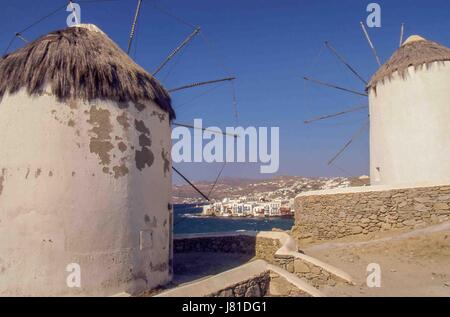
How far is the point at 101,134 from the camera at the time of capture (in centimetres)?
615

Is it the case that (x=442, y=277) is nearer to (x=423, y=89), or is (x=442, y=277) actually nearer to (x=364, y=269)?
(x=364, y=269)

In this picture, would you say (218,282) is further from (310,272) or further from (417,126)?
(417,126)

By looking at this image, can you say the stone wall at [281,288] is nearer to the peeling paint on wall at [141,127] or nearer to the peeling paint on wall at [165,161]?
the peeling paint on wall at [165,161]

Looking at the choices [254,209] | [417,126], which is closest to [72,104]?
[417,126]

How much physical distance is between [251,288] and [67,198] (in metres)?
3.24

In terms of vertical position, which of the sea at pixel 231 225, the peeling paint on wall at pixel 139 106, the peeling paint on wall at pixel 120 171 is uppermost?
the peeling paint on wall at pixel 139 106

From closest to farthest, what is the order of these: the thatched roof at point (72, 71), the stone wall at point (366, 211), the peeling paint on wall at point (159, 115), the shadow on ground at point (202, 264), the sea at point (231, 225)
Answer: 1. the thatched roof at point (72, 71)
2. the peeling paint on wall at point (159, 115)
3. the shadow on ground at point (202, 264)
4. the stone wall at point (366, 211)
5. the sea at point (231, 225)

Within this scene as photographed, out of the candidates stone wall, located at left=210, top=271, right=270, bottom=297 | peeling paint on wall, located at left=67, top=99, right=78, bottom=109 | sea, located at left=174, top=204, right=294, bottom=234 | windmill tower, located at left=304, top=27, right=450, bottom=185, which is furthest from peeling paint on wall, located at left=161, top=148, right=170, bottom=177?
sea, located at left=174, top=204, right=294, bottom=234

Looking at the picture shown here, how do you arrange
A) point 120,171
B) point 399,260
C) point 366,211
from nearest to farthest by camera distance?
point 120,171 < point 399,260 < point 366,211

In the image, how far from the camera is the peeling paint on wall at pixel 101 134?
609cm

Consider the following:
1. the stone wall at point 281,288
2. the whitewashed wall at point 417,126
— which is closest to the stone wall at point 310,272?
the stone wall at point 281,288

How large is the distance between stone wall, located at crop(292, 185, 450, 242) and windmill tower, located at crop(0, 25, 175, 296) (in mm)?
6297

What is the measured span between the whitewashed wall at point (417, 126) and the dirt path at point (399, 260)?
10.1 feet
